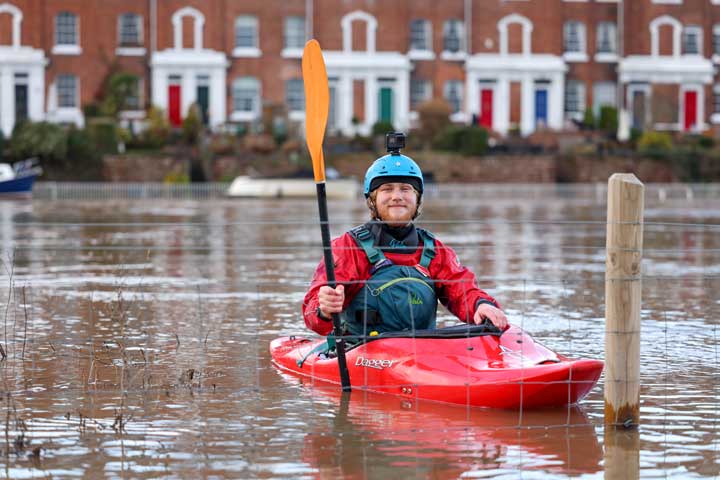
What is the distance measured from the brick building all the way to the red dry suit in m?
46.0

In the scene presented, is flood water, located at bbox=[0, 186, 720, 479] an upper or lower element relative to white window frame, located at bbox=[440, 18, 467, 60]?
lower

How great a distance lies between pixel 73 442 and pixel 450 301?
9.19ft

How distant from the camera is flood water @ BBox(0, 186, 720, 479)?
704 cm

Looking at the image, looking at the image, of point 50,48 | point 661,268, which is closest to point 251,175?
point 50,48

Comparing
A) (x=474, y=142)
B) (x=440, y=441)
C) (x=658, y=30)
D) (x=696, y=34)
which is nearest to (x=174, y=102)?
(x=474, y=142)

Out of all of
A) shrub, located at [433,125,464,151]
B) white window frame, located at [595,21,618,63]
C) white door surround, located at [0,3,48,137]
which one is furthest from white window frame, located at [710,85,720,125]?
white door surround, located at [0,3,48,137]

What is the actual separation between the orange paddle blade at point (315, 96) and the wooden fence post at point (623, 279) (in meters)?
2.19

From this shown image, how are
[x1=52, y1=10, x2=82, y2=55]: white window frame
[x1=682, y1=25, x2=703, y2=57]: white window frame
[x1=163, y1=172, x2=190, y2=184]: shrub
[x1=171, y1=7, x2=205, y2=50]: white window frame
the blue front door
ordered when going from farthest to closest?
[x1=682, y1=25, x2=703, y2=57]: white window frame < the blue front door < [x1=171, y1=7, x2=205, y2=50]: white window frame < [x1=52, y1=10, x2=82, y2=55]: white window frame < [x1=163, y1=172, x2=190, y2=184]: shrub

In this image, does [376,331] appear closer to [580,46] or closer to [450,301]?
[450,301]

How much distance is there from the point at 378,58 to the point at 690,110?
1477 cm

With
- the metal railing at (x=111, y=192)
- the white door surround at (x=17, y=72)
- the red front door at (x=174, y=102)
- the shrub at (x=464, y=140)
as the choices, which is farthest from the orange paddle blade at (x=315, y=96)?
the red front door at (x=174, y=102)

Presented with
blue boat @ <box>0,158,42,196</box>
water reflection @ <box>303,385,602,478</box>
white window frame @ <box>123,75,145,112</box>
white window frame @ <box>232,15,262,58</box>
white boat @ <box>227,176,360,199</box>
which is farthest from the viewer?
white window frame @ <box>232,15,262,58</box>

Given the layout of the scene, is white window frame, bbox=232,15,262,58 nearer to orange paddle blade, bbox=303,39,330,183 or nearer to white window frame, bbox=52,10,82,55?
white window frame, bbox=52,10,82,55

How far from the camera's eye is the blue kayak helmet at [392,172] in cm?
886
